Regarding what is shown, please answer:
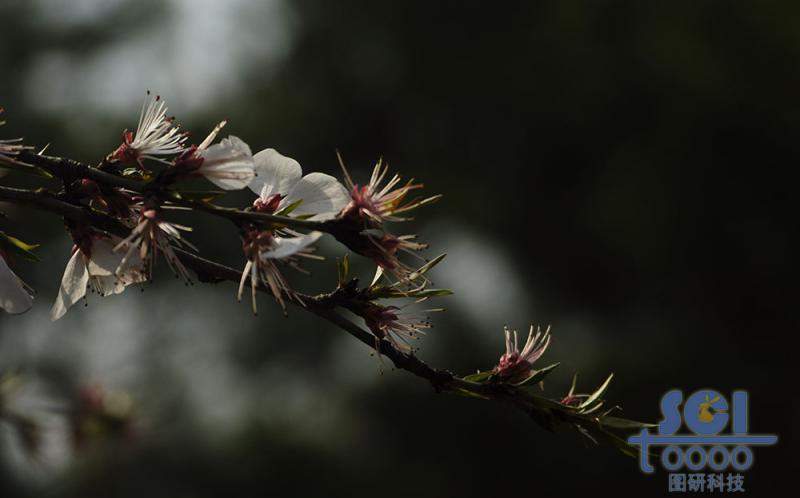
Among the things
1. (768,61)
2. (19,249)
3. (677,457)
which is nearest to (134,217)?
(19,249)

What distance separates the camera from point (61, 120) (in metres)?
7.00

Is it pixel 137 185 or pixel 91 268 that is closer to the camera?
pixel 137 185

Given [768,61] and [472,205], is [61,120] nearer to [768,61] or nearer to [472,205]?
[472,205]

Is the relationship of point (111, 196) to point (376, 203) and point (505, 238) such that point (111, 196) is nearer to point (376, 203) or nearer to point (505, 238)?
point (376, 203)

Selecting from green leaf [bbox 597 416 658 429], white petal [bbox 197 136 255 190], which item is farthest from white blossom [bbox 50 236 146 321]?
green leaf [bbox 597 416 658 429]

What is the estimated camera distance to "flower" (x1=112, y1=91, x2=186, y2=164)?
83 centimetres

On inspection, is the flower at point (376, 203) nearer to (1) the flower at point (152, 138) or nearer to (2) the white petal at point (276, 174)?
(2) the white petal at point (276, 174)

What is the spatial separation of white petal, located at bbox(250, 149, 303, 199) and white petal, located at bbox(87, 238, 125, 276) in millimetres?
134

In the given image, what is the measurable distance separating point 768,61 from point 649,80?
878mm

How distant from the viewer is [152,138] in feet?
2.80

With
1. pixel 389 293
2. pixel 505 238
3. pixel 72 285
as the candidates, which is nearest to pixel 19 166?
pixel 72 285

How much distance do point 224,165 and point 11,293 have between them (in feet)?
0.73

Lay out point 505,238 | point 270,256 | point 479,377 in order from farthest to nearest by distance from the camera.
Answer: point 505,238 < point 479,377 < point 270,256

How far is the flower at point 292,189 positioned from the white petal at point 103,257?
0.42ft
